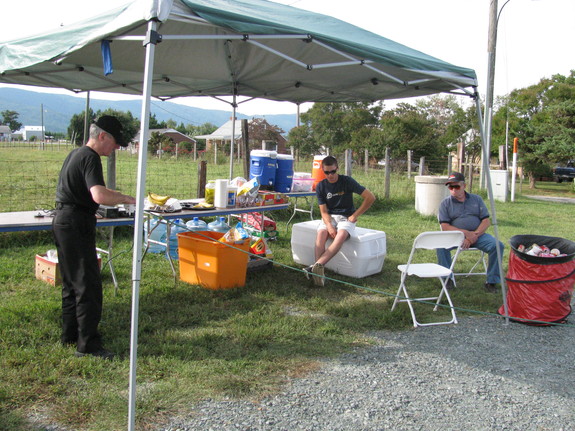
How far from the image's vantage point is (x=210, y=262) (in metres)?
5.04

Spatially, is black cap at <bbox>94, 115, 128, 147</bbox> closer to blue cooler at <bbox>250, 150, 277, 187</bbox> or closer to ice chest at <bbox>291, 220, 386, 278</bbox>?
ice chest at <bbox>291, 220, 386, 278</bbox>

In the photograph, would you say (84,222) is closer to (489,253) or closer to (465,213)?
(465,213)

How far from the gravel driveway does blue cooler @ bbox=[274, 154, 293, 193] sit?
10.2 feet

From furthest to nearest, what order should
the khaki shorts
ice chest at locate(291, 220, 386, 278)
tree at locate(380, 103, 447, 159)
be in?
tree at locate(380, 103, 447, 159) < ice chest at locate(291, 220, 386, 278) < the khaki shorts

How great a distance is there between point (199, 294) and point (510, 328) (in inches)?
112

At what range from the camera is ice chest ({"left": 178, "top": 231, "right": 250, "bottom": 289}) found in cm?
498

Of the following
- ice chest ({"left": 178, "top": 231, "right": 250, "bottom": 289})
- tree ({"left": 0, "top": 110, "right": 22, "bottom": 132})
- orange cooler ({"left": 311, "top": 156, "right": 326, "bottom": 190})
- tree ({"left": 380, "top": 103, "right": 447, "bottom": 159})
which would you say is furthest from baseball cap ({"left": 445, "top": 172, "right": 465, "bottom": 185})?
tree ({"left": 0, "top": 110, "right": 22, "bottom": 132})

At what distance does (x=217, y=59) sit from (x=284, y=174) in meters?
1.79

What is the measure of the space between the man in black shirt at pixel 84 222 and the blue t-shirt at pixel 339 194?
2.80m

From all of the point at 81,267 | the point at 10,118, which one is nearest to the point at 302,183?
the point at 81,267

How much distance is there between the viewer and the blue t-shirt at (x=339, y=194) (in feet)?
19.1

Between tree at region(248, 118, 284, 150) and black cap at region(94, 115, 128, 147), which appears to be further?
tree at region(248, 118, 284, 150)

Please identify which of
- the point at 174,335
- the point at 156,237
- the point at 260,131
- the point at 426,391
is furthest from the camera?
the point at 260,131

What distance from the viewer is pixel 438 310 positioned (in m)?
4.86
